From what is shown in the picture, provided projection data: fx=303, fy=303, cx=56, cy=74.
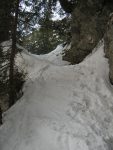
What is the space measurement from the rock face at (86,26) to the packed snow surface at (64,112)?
2436mm

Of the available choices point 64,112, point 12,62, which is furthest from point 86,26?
point 64,112

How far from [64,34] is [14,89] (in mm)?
7494

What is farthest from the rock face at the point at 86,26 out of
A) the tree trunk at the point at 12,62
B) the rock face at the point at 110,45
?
the tree trunk at the point at 12,62

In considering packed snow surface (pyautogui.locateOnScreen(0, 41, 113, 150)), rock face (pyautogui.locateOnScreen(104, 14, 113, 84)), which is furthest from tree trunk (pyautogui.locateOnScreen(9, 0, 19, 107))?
rock face (pyautogui.locateOnScreen(104, 14, 113, 84))

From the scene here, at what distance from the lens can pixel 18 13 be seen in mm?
11430

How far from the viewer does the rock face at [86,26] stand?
1519 cm

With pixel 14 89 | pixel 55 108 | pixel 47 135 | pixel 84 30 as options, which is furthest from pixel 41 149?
pixel 84 30

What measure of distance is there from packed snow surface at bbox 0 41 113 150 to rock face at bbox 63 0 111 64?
7.99ft

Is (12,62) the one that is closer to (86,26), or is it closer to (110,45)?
(110,45)

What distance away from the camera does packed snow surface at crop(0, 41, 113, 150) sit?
920 centimetres

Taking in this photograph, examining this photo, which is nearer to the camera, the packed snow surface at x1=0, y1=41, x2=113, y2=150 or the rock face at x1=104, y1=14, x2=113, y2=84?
the packed snow surface at x1=0, y1=41, x2=113, y2=150

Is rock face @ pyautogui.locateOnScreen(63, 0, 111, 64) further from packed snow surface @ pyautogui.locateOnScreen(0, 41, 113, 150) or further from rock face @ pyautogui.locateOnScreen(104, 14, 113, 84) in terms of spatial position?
packed snow surface @ pyautogui.locateOnScreen(0, 41, 113, 150)

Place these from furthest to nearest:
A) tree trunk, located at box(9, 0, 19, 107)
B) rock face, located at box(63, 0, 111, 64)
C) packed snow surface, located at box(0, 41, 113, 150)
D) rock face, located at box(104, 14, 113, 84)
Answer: rock face, located at box(63, 0, 111, 64), rock face, located at box(104, 14, 113, 84), tree trunk, located at box(9, 0, 19, 107), packed snow surface, located at box(0, 41, 113, 150)

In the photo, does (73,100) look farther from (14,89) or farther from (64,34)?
(64,34)
